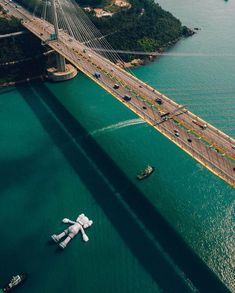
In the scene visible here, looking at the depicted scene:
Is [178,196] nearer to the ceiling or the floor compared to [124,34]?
nearer to the floor

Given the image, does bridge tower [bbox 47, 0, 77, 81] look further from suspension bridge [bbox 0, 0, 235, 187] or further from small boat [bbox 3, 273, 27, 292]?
small boat [bbox 3, 273, 27, 292]

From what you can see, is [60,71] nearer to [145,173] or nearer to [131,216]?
[145,173]

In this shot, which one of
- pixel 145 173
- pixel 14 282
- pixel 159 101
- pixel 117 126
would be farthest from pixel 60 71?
pixel 14 282

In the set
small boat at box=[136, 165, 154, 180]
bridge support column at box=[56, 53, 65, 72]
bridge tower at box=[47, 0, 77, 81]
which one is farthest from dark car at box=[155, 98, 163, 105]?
bridge support column at box=[56, 53, 65, 72]

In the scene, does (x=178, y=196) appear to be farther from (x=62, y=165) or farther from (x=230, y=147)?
(x=62, y=165)

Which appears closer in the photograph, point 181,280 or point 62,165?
point 181,280

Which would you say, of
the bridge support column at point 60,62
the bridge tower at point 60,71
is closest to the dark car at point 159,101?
the bridge tower at point 60,71

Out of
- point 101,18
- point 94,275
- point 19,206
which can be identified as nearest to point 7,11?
point 101,18
